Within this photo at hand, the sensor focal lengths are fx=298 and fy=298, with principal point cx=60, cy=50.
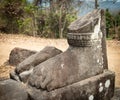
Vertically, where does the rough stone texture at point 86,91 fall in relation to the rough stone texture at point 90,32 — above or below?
below

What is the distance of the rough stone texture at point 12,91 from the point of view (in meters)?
4.02

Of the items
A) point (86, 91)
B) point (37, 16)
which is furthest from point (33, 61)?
point (37, 16)

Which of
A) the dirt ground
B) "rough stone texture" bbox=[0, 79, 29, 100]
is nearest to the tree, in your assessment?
the dirt ground

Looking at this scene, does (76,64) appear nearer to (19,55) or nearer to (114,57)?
(19,55)

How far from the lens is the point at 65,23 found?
662 inches

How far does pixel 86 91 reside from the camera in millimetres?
4094

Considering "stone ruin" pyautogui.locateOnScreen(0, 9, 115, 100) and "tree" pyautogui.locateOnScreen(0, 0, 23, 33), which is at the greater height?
"tree" pyautogui.locateOnScreen(0, 0, 23, 33)

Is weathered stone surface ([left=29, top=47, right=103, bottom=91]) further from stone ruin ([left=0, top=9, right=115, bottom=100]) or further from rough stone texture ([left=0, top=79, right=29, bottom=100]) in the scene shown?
rough stone texture ([left=0, top=79, right=29, bottom=100])

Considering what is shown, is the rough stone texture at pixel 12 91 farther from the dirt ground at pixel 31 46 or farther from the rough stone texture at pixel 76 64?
the dirt ground at pixel 31 46

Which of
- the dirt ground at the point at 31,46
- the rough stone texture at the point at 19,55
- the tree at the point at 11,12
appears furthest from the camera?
the tree at the point at 11,12

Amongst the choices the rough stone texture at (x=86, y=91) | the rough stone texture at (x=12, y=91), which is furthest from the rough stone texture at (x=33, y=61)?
the rough stone texture at (x=86, y=91)

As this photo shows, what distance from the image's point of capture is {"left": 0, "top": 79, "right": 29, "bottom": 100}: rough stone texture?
402 cm

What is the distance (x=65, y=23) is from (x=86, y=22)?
12587 mm

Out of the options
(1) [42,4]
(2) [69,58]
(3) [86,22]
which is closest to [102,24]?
(3) [86,22]
